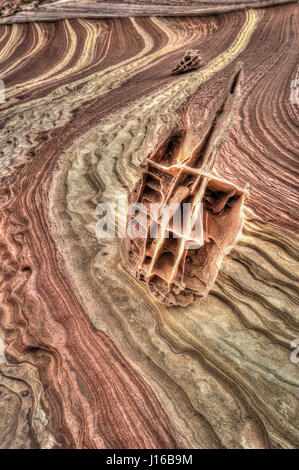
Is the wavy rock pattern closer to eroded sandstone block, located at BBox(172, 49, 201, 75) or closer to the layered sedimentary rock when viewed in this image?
eroded sandstone block, located at BBox(172, 49, 201, 75)

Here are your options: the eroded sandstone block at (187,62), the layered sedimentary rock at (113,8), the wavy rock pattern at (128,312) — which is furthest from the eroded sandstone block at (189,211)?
the layered sedimentary rock at (113,8)

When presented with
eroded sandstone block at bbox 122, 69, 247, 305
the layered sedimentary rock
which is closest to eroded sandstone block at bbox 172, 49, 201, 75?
the layered sedimentary rock

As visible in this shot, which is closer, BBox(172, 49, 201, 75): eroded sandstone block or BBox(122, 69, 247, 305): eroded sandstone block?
BBox(122, 69, 247, 305): eroded sandstone block

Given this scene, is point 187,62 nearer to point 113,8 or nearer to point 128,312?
point 113,8

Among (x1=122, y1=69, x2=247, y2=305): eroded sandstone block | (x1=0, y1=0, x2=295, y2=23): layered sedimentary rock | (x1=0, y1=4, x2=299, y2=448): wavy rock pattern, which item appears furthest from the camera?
(x1=0, y1=0, x2=295, y2=23): layered sedimentary rock

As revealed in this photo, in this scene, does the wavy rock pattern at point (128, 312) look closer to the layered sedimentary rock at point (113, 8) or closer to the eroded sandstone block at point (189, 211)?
the eroded sandstone block at point (189, 211)

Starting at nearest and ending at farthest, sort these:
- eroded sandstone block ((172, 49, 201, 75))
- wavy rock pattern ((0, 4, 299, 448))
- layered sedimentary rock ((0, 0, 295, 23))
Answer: wavy rock pattern ((0, 4, 299, 448)) → eroded sandstone block ((172, 49, 201, 75)) → layered sedimentary rock ((0, 0, 295, 23))

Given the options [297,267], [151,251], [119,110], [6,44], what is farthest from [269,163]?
[6,44]
